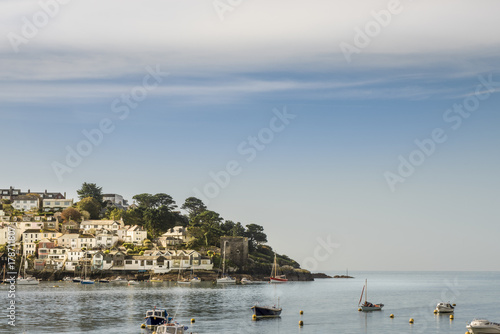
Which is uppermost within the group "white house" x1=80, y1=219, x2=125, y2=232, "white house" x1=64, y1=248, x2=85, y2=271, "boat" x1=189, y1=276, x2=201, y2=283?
"white house" x1=80, y1=219, x2=125, y2=232

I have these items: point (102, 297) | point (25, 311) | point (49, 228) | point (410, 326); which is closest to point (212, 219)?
point (49, 228)

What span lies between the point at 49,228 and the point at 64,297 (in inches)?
3501

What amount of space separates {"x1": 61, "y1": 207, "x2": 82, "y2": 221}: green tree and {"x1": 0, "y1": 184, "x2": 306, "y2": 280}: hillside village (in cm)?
31

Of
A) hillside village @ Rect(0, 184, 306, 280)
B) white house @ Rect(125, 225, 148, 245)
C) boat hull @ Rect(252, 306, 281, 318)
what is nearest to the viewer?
boat hull @ Rect(252, 306, 281, 318)

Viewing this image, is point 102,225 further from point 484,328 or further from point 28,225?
point 484,328

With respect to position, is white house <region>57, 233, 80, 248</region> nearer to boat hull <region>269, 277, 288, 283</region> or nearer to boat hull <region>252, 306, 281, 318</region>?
boat hull <region>269, 277, 288, 283</region>

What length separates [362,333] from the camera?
210 feet

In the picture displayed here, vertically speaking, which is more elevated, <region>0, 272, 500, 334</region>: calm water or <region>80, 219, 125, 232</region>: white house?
<region>80, 219, 125, 232</region>: white house

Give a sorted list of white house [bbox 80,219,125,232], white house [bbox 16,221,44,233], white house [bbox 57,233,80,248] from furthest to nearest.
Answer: white house [bbox 80,219,125,232]
white house [bbox 16,221,44,233]
white house [bbox 57,233,80,248]

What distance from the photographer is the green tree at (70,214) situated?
196125 millimetres

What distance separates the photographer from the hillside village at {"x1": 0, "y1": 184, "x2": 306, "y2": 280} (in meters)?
169

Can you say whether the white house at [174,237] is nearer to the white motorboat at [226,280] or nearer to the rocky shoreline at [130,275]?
the rocky shoreline at [130,275]

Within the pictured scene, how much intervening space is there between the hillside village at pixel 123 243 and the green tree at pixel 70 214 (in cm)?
31

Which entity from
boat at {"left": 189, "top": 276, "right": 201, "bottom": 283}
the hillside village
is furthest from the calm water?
the hillside village
